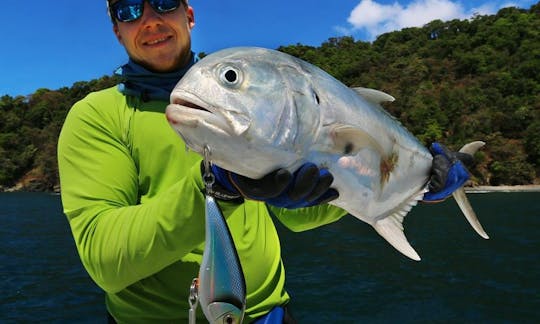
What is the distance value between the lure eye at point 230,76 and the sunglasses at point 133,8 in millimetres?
979

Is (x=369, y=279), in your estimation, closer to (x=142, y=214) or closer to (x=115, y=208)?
(x=115, y=208)

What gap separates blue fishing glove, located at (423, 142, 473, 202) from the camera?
3.32 metres

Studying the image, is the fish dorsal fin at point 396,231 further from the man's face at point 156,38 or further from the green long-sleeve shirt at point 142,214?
the man's face at point 156,38

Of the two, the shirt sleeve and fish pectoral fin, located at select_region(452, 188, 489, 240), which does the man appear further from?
fish pectoral fin, located at select_region(452, 188, 489, 240)

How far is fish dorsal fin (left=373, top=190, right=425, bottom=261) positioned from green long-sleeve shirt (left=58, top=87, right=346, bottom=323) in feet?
2.27

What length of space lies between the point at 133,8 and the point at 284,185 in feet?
4.54

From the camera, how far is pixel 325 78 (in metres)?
2.19

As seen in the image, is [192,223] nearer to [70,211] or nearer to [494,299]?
[70,211]

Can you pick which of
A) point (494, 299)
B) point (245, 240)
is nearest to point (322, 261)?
point (494, 299)

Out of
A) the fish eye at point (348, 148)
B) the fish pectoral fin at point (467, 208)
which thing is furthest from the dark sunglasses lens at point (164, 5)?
the fish pectoral fin at point (467, 208)

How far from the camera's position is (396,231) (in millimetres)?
3033

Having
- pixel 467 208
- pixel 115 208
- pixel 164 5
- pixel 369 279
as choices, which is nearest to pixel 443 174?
pixel 467 208

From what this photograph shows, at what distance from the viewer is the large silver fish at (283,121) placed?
167cm

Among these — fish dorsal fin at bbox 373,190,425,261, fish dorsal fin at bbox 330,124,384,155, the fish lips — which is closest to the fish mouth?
the fish lips
